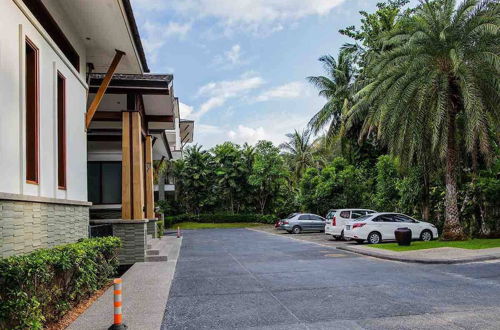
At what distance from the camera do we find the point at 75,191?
1063 cm

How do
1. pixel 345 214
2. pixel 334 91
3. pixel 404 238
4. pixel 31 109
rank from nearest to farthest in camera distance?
1. pixel 31 109
2. pixel 404 238
3. pixel 345 214
4. pixel 334 91

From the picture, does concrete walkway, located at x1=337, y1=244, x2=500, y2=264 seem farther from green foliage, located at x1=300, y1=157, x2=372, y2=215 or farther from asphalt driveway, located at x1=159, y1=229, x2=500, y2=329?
green foliage, located at x1=300, y1=157, x2=372, y2=215

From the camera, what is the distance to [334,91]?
136 ft

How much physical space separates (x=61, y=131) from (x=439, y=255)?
12443 mm

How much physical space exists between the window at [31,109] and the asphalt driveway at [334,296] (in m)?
3.66

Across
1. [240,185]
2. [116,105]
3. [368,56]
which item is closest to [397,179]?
[368,56]

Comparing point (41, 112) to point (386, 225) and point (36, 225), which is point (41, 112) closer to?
point (36, 225)

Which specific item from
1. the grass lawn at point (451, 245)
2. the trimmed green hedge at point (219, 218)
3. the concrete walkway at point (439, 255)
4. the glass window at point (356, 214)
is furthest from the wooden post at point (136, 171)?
the trimmed green hedge at point (219, 218)

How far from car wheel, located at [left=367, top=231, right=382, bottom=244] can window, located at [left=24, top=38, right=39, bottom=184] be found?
16.0 metres

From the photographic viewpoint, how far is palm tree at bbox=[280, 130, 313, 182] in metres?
54.3

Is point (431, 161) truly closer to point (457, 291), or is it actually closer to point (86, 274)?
point (457, 291)

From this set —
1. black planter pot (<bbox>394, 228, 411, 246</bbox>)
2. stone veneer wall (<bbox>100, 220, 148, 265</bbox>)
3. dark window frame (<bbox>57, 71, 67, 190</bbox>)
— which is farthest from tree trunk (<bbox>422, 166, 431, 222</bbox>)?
dark window frame (<bbox>57, 71, 67, 190</bbox>)

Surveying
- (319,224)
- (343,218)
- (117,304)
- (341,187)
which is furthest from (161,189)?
(117,304)

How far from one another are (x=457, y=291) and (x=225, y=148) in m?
47.2
